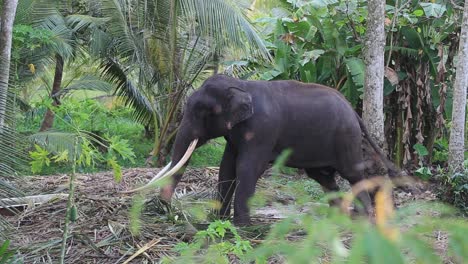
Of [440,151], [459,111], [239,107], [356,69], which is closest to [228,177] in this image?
[239,107]

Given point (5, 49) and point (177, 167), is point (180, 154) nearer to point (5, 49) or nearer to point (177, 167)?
point (177, 167)

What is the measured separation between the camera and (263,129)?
21.0ft

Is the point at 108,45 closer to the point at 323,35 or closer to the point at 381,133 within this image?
the point at 323,35

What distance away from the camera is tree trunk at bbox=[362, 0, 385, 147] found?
348 inches

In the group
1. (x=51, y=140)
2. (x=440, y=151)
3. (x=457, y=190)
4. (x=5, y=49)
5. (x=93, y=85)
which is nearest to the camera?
(x=5, y=49)

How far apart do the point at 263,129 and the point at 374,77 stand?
303cm

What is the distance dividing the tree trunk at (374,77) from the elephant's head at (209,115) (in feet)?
9.71

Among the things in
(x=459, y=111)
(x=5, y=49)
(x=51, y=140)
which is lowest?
(x=51, y=140)

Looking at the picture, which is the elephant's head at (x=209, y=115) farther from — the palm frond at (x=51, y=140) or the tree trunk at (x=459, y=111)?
the tree trunk at (x=459, y=111)

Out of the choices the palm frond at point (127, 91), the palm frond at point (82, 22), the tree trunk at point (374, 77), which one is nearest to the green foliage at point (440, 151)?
the tree trunk at point (374, 77)

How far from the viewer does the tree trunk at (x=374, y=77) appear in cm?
884

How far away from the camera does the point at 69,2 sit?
15664 millimetres

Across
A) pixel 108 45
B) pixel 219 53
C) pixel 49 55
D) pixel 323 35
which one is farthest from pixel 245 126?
pixel 108 45

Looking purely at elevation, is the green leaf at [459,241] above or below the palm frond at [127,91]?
above
